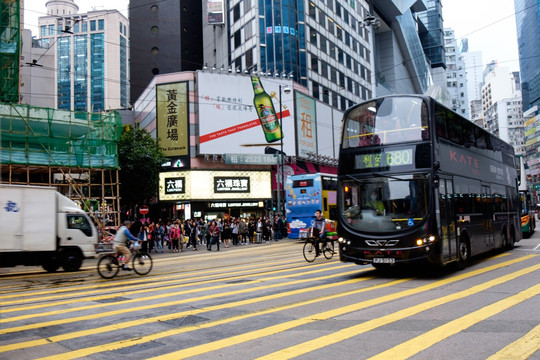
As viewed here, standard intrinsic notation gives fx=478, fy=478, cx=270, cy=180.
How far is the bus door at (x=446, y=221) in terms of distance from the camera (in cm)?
1086

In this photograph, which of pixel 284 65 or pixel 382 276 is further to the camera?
pixel 284 65

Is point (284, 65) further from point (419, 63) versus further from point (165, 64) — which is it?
Answer: point (419, 63)

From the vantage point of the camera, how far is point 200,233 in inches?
1224

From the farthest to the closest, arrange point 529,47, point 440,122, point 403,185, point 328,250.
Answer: point 529,47, point 328,250, point 440,122, point 403,185

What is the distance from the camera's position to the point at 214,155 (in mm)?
40875

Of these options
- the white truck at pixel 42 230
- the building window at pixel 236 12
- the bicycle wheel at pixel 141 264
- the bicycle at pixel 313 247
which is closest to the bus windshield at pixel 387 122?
the bicycle at pixel 313 247

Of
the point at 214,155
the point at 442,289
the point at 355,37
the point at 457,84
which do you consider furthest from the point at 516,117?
the point at 442,289

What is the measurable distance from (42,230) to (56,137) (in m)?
11.4

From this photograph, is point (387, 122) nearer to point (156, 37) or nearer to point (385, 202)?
point (385, 202)

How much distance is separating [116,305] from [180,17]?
2355 inches

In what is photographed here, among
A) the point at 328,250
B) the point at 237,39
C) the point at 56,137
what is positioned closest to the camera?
the point at 328,250

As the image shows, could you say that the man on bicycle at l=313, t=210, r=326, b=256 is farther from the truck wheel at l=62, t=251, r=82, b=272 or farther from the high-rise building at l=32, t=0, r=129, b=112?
the high-rise building at l=32, t=0, r=129, b=112

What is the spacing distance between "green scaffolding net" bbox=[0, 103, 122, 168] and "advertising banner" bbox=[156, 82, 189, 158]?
12.3 m

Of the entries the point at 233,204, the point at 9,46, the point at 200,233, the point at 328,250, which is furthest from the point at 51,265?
the point at 233,204
